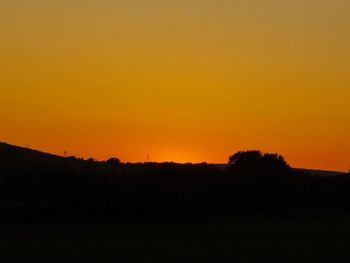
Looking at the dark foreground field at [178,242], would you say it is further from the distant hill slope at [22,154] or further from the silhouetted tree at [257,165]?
the distant hill slope at [22,154]

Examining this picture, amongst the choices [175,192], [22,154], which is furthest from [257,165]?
[22,154]

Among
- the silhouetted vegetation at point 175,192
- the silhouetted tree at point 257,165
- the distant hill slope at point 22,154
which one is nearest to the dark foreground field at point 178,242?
the silhouetted vegetation at point 175,192

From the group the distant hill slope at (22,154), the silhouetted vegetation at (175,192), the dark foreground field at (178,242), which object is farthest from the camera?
the distant hill slope at (22,154)

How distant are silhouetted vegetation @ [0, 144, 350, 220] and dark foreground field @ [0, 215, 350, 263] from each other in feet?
16.1

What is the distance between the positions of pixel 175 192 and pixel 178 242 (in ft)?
86.1

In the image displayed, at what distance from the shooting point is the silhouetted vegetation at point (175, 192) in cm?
6128

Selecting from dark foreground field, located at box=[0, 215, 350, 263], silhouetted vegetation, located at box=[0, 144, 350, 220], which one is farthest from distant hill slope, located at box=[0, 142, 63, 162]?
dark foreground field, located at box=[0, 215, 350, 263]

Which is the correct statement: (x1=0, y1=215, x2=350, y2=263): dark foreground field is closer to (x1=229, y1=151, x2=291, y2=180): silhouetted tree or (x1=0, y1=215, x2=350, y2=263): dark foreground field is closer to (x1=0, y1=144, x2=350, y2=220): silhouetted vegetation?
(x1=0, y1=144, x2=350, y2=220): silhouetted vegetation

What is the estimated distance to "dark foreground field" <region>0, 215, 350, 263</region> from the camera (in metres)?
35.5

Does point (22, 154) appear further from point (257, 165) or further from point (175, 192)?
point (175, 192)

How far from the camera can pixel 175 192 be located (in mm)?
68688

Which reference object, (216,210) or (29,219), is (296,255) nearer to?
(29,219)

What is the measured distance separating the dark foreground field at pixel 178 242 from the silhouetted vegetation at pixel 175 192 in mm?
4917

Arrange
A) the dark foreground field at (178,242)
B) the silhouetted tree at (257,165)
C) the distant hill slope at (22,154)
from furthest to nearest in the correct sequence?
the distant hill slope at (22,154)
the silhouetted tree at (257,165)
the dark foreground field at (178,242)
